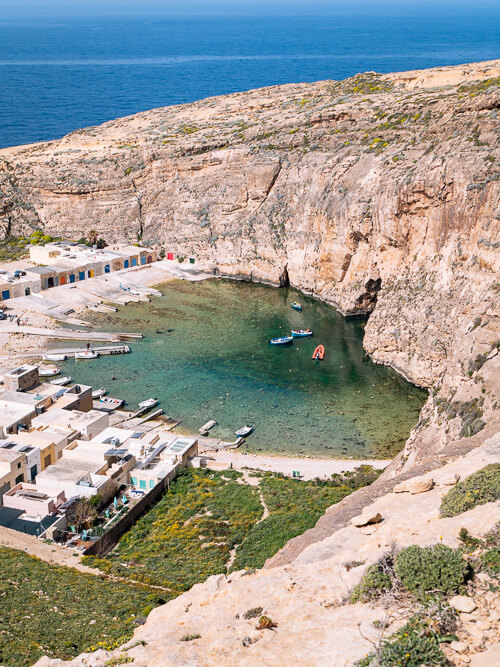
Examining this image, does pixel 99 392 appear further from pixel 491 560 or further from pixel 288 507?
pixel 491 560

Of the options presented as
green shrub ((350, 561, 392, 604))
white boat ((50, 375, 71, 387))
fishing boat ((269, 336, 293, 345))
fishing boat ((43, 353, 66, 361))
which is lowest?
white boat ((50, 375, 71, 387))

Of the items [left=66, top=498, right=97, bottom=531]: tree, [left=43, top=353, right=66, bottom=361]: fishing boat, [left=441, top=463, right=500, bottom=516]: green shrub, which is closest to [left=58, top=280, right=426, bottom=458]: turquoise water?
[left=43, top=353, right=66, bottom=361]: fishing boat

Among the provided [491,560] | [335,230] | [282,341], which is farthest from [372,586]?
[335,230]

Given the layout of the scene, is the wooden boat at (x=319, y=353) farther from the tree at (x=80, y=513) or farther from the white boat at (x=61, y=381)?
the tree at (x=80, y=513)

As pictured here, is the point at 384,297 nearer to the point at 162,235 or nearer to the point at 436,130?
the point at 436,130

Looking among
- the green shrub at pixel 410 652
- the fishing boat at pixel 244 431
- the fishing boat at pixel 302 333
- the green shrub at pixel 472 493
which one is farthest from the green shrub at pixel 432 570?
the fishing boat at pixel 302 333

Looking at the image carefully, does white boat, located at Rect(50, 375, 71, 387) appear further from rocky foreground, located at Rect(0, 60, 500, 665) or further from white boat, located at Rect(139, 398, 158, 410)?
rocky foreground, located at Rect(0, 60, 500, 665)
